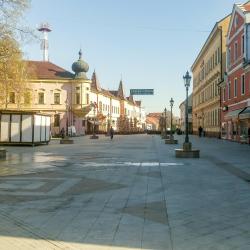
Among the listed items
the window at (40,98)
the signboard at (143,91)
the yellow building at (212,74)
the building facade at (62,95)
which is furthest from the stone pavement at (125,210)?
the window at (40,98)

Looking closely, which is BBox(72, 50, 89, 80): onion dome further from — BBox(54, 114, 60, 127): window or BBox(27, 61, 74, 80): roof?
BBox(54, 114, 60, 127): window

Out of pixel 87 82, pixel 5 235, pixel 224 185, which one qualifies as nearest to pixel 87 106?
pixel 87 82

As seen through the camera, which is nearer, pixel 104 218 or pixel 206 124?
pixel 104 218

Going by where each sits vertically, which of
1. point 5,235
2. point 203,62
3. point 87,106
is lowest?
point 5,235

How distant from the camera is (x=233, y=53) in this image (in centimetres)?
4341

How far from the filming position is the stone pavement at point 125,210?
21.3 ft

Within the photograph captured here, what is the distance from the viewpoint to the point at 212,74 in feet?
199

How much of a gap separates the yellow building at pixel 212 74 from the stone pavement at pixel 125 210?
1507 inches

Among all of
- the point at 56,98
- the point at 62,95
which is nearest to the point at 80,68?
the point at 62,95

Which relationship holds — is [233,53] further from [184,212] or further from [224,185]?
[184,212]

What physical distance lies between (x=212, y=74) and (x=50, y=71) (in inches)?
1116

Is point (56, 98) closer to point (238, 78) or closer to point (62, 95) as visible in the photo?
point (62, 95)

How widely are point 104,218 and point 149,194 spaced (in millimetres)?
2866

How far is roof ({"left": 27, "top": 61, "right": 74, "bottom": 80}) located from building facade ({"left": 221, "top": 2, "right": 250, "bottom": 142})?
34.3 m
